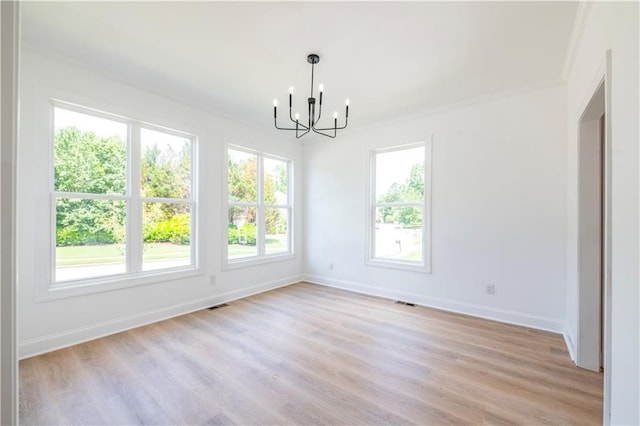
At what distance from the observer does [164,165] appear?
3.52 m

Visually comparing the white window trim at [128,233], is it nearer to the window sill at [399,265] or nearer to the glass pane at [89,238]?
the glass pane at [89,238]

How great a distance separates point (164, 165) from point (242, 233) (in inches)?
58.0

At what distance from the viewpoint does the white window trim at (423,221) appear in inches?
153

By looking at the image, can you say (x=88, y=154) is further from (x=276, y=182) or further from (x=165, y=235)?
(x=276, y=182)

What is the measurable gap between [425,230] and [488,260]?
32.6 inches

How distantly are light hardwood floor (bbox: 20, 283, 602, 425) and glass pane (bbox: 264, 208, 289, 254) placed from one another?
5.68 feet

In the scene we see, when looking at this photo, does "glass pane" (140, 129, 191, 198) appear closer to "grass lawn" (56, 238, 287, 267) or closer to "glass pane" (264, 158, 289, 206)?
"grass lawn" (56, 238, 287, 267)

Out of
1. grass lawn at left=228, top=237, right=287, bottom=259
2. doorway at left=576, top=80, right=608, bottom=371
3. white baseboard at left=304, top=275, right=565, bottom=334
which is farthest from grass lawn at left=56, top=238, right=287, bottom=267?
doorway at left=576, top=80, right=608, bottom=371

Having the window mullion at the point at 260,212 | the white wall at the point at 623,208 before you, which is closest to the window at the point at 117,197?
the window mullion at the point at 260,212

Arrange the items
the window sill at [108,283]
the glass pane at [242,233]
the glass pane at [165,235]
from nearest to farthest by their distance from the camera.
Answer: the window sill at [108,283] < the glass pane at [165,235] < the glass pane at [242,233]

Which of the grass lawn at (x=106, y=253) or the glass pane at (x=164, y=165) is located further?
the glass pane at (x=164, y=165)

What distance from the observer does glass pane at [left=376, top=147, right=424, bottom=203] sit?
13.5 feet

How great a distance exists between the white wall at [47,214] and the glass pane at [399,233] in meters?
2.12

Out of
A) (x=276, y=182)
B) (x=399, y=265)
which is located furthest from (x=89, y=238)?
(x=399, y=265)
